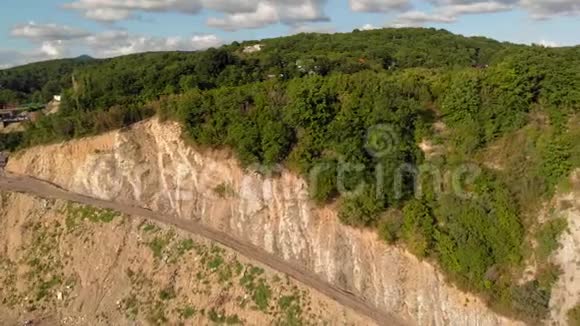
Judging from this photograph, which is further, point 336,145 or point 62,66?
point 62,66

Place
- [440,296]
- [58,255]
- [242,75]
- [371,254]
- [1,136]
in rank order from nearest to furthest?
[440,296] < [371,254] < [58,255] < [1,136] < [242,75]

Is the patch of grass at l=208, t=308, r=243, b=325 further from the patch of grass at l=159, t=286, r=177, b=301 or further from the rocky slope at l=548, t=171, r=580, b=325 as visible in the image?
the rocky slope at l=548, t=171, r=580, b=325

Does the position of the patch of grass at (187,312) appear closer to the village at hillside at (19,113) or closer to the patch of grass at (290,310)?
the patch of grass at (290,310)

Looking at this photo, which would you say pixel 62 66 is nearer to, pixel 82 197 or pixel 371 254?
pixel 82 197

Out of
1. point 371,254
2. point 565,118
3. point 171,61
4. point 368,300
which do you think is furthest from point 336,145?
point 171,61

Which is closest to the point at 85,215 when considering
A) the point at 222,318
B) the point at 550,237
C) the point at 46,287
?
the point at 46,287

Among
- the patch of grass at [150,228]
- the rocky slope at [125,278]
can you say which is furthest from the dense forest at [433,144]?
the patch of grass at [150,228]

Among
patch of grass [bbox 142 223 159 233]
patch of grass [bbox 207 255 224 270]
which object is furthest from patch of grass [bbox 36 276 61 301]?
patch of grass [bbox 207 255 224 270]
